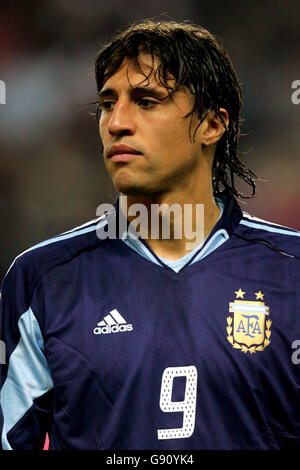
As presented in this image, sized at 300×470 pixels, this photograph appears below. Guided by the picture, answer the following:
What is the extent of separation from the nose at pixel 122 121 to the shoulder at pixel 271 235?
512 millimetres

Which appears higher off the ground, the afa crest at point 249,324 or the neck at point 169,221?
the neck at point 169,221

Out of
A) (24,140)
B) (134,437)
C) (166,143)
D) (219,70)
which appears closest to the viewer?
(134,437)

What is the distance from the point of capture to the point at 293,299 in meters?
2.29

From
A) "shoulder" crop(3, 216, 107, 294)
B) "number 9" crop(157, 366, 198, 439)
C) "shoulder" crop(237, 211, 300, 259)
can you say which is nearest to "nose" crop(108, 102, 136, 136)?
"shoulder" crop(3, 216, 107, 294)

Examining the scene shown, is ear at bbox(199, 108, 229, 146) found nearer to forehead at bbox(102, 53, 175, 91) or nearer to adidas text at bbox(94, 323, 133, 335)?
forehead at bbox(102, 53, 175, 91)

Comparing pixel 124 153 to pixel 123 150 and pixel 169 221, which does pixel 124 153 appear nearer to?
pixel 123 150

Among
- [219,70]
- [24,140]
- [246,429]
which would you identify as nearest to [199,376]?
[246,429]

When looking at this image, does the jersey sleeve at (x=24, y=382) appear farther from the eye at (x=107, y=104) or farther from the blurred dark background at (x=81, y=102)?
the blurred dark background at (x=81, y=102)

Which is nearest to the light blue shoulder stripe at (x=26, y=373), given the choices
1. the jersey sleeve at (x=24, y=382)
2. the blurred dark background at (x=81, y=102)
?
the jersey sleeve at (x=24, y=382)

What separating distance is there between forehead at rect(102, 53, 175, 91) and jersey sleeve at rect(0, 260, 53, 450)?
0.70 metres

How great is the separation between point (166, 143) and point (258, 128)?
3113mm

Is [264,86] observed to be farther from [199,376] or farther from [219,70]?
[199,376]

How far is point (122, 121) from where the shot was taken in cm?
224

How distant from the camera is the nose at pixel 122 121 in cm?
223
